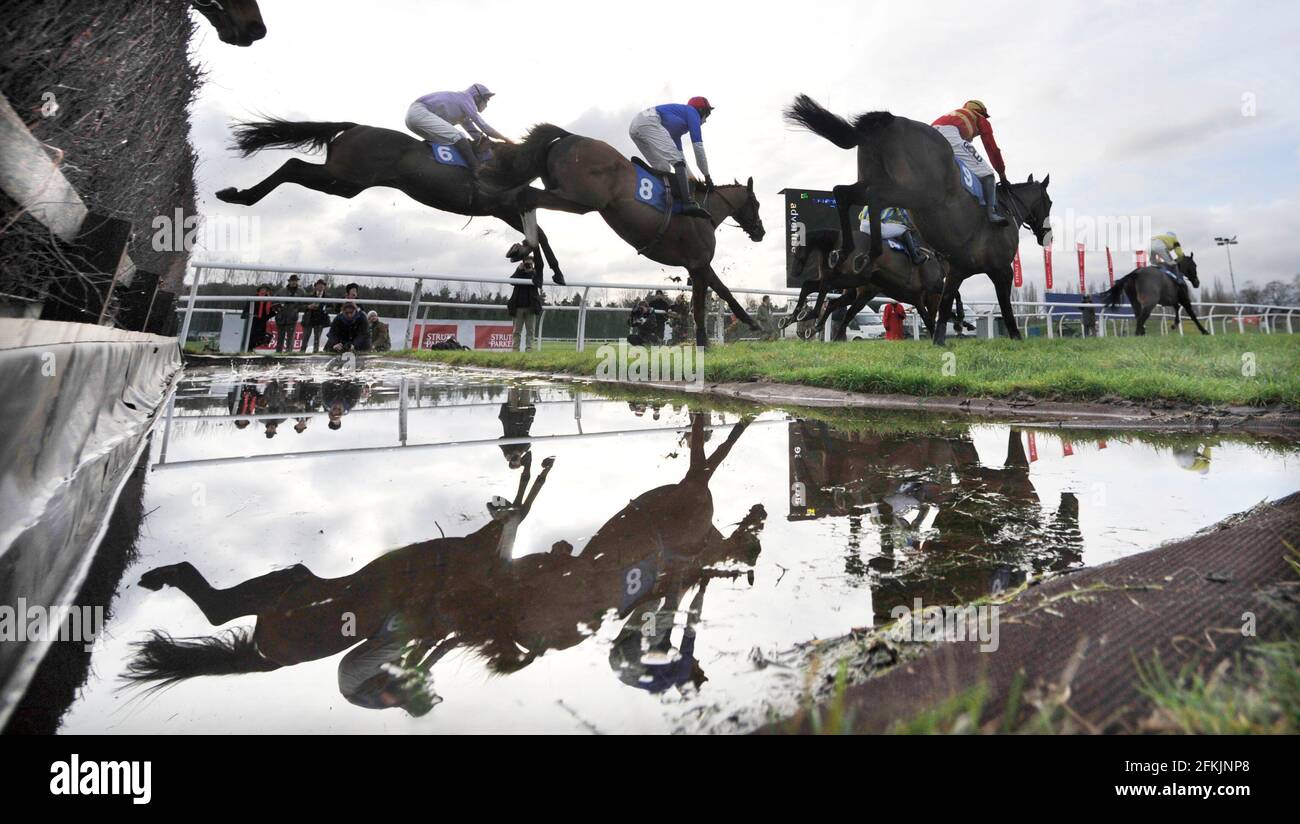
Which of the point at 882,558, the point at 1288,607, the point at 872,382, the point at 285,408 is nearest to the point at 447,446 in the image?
the point at 285,408

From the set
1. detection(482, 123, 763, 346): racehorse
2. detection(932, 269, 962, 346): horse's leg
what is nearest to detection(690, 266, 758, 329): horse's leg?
detection(482, 123, 763, 346): racehorse

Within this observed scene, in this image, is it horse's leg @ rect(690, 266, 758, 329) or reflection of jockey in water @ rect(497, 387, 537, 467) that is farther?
horse's leg @ rect(690, 266, 758, 329)

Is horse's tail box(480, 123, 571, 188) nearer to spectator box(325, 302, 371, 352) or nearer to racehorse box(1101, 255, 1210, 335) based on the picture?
spectator box(325, 302, 371, 352)

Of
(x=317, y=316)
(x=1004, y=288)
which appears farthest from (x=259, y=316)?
(x=1004, y=288)

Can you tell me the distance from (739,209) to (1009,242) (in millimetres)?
3707

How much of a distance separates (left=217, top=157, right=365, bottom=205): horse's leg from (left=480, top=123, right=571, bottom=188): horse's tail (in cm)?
150

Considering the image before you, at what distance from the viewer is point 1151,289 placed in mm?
14352

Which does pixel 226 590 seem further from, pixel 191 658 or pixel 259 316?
pixel 259 316

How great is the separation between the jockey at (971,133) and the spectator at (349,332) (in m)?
10.6

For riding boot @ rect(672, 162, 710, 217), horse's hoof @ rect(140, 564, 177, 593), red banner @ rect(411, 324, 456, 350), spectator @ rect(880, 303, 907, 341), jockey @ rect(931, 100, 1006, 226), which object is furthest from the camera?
red banner @ rect(411, 324, 456, 350)

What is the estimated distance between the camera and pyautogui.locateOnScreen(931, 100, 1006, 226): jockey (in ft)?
27.3

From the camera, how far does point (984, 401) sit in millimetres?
6031

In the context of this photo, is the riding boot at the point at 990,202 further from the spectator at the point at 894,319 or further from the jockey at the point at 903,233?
the spectator at the point at 894,319

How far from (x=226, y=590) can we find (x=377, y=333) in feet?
52.5
